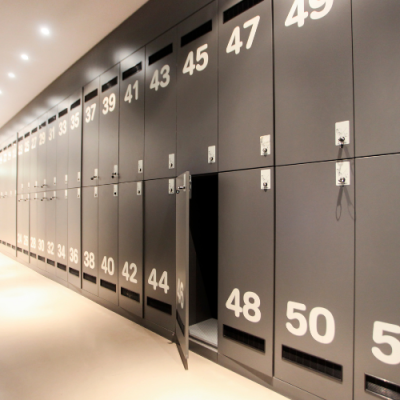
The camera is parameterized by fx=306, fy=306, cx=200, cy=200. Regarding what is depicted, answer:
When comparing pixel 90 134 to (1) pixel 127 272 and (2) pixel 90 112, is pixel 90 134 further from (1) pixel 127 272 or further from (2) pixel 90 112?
(1) pixel 127 272

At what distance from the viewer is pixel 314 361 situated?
2021 mm

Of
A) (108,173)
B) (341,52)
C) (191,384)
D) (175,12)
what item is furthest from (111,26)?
(191,384)

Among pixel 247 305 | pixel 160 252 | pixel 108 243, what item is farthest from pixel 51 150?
pixel 247 305

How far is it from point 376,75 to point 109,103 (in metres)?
3.35

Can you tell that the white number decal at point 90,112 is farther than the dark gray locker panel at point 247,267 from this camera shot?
Yes

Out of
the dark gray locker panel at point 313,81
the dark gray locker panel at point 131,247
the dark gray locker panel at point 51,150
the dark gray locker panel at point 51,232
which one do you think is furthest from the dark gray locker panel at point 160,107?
the dark gray locker panel at point 51,232

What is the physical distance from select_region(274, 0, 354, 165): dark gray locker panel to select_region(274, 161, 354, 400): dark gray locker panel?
0.15 meters

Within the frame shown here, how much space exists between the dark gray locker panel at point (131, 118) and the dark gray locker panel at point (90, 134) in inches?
28.2

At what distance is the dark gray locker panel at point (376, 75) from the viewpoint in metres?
1.71

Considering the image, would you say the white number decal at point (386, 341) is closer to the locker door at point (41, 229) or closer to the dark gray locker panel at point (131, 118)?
the dark gray locker panel at point (131, 118)

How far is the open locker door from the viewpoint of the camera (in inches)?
98.0

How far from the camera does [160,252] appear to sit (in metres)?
3.33

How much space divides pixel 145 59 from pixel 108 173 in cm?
155

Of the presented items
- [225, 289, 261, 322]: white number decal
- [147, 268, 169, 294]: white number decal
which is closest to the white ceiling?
[147, 268, 169, 294]: white number decal
